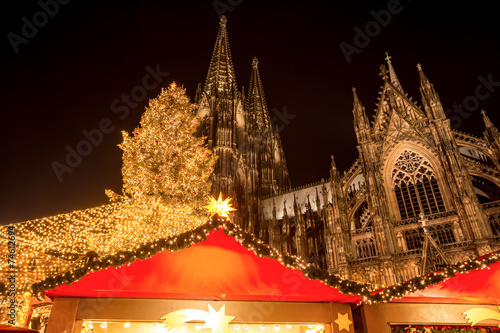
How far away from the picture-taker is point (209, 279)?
4.70 metres

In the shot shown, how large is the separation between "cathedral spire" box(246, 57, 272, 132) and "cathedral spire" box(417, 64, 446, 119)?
2452cm

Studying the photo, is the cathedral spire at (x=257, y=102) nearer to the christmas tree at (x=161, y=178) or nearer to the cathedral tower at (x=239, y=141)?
the cathedral tower at (x=239, y=141)

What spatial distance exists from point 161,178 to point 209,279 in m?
8.84

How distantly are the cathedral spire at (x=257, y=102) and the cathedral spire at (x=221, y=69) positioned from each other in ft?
19.4

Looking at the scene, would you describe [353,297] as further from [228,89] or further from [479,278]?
[228,89]

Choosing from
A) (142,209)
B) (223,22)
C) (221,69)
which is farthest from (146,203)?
(223,22)

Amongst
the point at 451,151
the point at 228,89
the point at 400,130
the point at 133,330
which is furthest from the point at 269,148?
the point at 133,330

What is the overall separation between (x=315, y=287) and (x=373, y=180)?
52.3ft

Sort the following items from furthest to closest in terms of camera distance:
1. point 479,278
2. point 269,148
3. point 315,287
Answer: point 269,148, point 479,278, point 315,287

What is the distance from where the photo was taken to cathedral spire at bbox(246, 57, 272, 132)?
144 ft

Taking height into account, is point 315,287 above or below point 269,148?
below

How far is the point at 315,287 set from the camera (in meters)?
4.91

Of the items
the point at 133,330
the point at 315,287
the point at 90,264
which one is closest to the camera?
the point at 90,264

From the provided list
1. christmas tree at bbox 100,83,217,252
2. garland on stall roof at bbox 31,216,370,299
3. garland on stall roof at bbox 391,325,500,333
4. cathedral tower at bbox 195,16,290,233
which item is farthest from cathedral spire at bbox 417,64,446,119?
garland on stall roof at bbox 31,216,370,299
